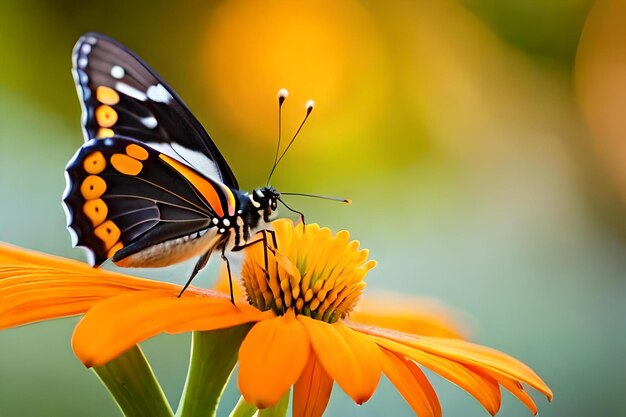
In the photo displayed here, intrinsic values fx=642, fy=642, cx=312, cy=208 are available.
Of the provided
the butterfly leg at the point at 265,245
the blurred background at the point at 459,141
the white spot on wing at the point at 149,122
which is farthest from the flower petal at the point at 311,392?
the blurred background at the point at 459,141

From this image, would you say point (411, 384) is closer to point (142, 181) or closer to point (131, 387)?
point (131, 387)

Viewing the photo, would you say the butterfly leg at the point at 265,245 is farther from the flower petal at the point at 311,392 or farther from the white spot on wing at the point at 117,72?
the white spot on wing at the point at 117,72

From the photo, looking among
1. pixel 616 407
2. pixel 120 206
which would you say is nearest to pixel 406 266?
pixel 616 407

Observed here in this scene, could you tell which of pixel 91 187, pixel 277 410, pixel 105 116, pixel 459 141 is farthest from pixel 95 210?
pixel 459 141

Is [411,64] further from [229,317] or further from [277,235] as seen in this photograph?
[229,317]

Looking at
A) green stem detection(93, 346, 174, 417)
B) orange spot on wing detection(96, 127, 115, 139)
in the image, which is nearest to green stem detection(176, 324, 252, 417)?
green stem detection(93, 346, 174, 417)
